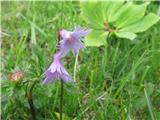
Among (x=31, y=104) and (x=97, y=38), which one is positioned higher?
(x=97, y=38)

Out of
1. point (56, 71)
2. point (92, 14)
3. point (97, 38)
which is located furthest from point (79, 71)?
point (56, 71)

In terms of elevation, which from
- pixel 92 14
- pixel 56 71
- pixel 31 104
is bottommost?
pixel 31 104

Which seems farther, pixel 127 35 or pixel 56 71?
pixel 127 35

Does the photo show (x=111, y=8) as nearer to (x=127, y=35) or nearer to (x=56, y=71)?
(x=127, y=35)

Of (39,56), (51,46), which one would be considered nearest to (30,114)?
(39,56)

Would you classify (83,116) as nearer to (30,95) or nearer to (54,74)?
(30,95)

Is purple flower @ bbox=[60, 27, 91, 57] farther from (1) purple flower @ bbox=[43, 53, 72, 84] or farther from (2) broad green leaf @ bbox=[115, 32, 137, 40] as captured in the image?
(2) broad green leaf @ bbox=[115, 32, 137, 40]

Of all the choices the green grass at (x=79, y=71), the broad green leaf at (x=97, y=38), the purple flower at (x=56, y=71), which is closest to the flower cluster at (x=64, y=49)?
the purple flower at (x=56, y=71)

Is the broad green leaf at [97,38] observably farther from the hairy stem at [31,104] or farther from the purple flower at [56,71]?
the purple flower at [56,71]
